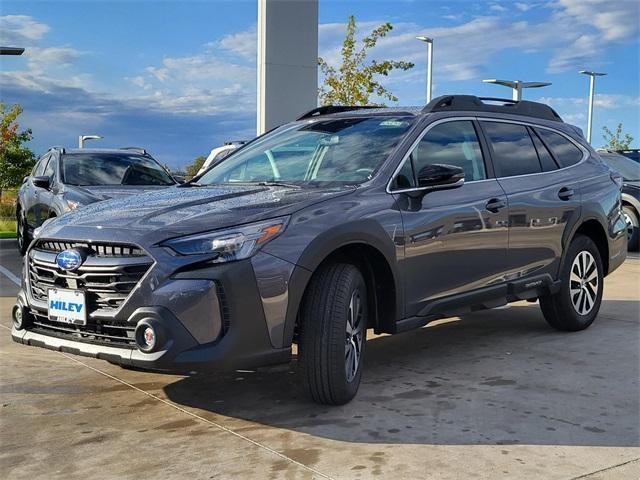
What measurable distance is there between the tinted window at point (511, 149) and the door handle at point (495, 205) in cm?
24

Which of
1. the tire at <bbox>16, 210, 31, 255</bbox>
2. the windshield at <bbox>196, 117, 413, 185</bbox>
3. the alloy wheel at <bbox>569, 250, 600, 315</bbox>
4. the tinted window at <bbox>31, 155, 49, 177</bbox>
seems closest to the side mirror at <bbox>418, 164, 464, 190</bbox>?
the windshield at <bbox>196, 117, 413, 185</bbox>

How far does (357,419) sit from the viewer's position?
12.7 feet

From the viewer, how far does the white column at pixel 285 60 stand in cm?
1152

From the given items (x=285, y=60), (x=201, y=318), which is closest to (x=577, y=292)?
(x=201, y=318)

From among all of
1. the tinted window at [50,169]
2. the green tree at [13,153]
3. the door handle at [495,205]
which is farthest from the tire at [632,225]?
the green tree at [13,153]

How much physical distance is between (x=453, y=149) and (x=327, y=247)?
161 centimetres

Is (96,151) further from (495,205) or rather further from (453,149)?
(495,205)

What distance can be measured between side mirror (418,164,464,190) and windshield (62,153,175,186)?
18.0 ft

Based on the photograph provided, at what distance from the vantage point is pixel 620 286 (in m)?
8.69

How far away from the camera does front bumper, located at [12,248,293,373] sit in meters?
3.45

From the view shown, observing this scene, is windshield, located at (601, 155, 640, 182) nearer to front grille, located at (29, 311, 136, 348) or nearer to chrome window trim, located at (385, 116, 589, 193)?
chrome window trim, located at (385, 116, 589, 193)

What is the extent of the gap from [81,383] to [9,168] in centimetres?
3257

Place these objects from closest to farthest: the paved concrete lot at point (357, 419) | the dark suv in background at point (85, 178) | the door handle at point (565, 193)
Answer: the paved concrete lot at point (357, 419) < the door handle at point (565, 193) < the dark suv in background at point (85, 178)

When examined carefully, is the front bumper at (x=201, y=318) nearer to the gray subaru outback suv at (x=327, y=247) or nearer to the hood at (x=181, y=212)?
the gray subaru outback suv at (x=327, y=247)
